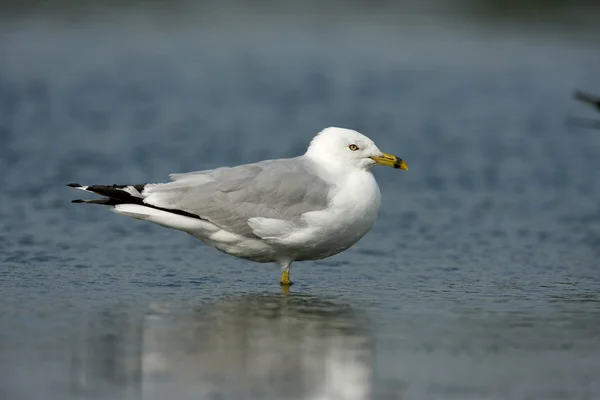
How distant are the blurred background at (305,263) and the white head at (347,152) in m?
0.93

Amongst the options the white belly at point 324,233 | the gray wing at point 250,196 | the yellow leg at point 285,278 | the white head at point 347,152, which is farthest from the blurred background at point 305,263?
the white head at point 347,152

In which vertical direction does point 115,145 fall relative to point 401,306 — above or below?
above

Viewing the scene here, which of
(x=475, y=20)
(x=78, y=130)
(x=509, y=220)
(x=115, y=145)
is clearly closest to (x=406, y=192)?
(x=509, y=220)

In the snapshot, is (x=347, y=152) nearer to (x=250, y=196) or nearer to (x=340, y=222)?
(x=340, y=222)

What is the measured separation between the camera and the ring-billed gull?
28.2ft

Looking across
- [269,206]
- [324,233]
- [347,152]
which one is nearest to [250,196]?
[269,206]

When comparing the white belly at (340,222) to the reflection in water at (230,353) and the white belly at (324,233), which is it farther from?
the reflection in water at (230,353)

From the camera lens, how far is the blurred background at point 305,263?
657 centimetres

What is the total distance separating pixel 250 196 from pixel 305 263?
143 cm

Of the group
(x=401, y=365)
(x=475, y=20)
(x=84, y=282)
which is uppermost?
(x=475, y=20)

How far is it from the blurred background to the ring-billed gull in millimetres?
373

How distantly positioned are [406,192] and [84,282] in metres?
5.23

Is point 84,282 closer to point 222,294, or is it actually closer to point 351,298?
point 222,294

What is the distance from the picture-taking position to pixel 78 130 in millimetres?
16750
